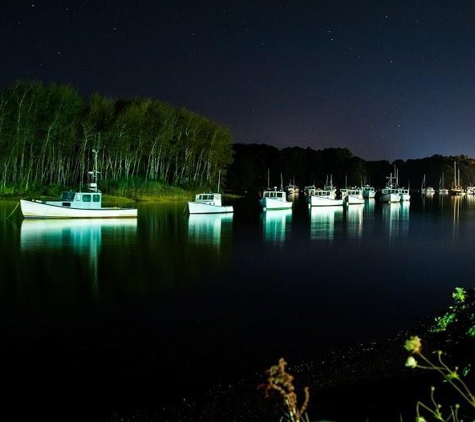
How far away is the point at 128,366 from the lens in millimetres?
11789

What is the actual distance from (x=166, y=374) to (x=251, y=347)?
2673 mm

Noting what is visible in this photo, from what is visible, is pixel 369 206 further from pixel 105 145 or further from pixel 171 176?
pixel 105 145

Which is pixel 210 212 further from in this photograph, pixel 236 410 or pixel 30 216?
pixel 236 410

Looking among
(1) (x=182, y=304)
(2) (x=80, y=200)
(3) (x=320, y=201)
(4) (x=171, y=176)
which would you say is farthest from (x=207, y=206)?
(4) (x=171, y=176)

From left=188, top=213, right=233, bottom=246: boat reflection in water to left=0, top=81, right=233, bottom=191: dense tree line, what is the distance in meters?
24.7

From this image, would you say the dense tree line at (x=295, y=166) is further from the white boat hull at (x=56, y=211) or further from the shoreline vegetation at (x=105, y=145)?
the white boat hull at (x=56, y=211)

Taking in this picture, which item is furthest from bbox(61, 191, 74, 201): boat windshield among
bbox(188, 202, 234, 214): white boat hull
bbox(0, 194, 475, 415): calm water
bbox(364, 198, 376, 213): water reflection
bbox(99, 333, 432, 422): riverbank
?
bbox(364, 198, 376, 213): water reflection

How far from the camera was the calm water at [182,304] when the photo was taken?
11.3 meters

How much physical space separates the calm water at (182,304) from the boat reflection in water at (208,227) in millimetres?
563

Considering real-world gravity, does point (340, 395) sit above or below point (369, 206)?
below

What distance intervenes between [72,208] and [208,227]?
478 inches

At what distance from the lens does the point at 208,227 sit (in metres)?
46.7

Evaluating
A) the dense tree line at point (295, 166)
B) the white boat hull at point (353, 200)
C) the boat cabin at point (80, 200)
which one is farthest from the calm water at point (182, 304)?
the dense tree line at point (295, 166)

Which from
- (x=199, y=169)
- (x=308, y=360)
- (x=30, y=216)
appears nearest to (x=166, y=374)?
(x=308, y=360)
